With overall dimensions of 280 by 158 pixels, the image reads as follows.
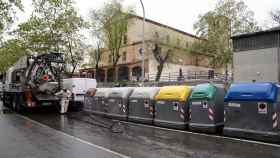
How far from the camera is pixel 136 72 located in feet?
183

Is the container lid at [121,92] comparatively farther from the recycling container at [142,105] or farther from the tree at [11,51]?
the tree at [11,51]

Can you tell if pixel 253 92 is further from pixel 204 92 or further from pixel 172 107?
pixel 172 107

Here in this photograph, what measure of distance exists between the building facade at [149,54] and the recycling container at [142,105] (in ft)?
114

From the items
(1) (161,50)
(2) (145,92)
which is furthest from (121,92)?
(1) (161,50)

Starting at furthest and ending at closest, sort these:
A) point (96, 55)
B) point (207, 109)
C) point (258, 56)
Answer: point (96, 55) → point (258, 56) → point (207, 109)

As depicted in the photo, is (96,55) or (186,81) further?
(96,55)

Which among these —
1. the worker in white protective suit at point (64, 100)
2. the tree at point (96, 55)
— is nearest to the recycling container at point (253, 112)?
the worker in white protective suit at point (64, 100)

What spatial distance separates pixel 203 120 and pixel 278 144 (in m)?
2.89

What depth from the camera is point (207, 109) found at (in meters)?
12.2

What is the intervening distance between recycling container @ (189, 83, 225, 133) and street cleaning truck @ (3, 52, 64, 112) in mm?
→ 10570

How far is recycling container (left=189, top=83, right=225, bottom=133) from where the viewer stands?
12117 mm

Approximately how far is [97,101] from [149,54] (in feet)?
115

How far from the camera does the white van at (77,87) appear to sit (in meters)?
21.9

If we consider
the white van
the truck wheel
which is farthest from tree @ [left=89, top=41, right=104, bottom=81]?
the white van
